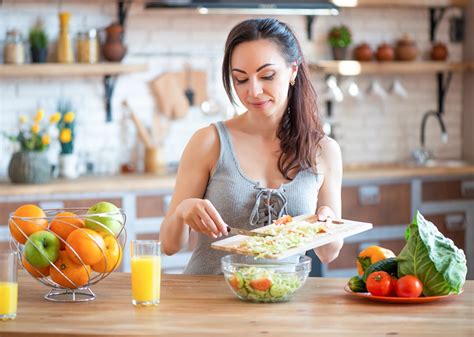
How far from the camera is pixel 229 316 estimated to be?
7.31 ft

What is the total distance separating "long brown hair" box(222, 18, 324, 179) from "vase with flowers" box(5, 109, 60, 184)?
7.07ft

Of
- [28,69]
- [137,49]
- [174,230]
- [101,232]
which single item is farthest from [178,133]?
[101,232]

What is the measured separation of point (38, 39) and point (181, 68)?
3.10ft

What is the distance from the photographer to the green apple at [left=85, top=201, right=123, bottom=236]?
2.36 metres

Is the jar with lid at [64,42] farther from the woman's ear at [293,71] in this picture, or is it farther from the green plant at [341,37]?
the woman's ear at [293,71]

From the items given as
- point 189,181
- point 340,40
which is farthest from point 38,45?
point 189,181

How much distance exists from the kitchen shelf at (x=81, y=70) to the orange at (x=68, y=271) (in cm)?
301

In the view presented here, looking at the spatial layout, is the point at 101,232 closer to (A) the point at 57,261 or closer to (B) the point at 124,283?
(A) the point at 57,261

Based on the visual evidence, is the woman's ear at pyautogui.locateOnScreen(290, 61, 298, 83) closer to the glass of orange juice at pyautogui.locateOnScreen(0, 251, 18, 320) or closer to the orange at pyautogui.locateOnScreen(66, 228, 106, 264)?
the orange at pyautogui.locateOnScreen(66, 228, 106, 264)

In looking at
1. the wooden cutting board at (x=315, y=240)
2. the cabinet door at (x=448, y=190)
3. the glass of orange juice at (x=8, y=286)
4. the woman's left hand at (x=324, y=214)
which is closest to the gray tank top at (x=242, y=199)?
the woman's left hand at (x=324, y=214)

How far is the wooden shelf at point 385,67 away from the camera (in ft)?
19.3

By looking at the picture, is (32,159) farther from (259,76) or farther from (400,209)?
(259,76)

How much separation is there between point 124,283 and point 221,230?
0.34m

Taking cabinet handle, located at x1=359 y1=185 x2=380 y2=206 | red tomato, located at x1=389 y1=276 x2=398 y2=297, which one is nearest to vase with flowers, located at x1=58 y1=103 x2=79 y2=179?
cabinet handle, located at x1=359 y1=185 x2=380 y2=206
